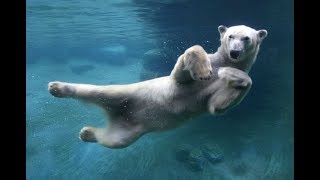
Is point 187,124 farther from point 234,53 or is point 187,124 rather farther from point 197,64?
point 197,64

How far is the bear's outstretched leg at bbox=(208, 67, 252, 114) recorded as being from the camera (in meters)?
3.97

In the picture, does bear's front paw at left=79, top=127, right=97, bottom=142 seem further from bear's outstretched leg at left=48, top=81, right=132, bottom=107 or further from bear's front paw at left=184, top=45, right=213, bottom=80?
bear's front paw at left=184, top=45, right=213, bottom=80

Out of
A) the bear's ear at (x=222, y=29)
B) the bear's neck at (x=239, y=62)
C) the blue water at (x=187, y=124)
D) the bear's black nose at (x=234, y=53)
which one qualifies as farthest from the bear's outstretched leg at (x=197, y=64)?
the blue water at (x=187, y=124)

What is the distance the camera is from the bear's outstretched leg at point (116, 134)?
477 centimetres

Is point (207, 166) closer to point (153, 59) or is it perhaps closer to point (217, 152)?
point (217, 152)

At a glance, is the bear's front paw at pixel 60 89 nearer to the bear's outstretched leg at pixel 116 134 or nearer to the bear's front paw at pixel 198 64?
the bear's outstretched leg at pixel 116 134

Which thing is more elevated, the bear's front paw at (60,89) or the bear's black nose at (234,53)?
the bear's black nose at (234,53)

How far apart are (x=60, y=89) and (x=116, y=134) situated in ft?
2.70

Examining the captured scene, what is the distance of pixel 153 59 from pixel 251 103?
3282mm

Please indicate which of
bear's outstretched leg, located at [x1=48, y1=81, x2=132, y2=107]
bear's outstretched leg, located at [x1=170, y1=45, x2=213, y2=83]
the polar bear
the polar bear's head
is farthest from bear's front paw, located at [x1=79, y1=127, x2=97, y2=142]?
the polar bear's head

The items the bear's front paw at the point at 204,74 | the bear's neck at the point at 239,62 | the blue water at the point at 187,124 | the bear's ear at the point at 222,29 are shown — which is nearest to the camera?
the bear's front paw at the point at 204,74

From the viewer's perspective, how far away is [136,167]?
11461 millimetres

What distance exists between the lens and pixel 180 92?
446 cm

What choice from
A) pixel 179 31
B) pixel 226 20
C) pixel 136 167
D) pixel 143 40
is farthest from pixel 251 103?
pixel 143 40
